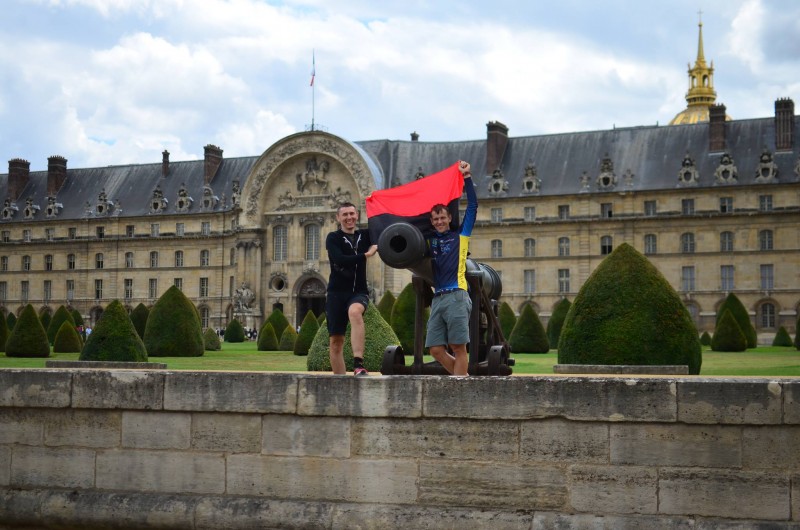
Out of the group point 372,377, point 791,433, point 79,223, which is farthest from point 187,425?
point 79,223

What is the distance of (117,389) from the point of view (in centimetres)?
916

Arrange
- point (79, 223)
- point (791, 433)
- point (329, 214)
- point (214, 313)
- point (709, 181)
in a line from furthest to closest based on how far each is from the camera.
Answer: point (79, 223), point (214, 313), point (329, 214), point (709, 181), point (791, 433)

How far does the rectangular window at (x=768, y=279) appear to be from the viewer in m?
52.1

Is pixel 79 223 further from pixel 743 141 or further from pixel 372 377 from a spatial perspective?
pixel 372 377

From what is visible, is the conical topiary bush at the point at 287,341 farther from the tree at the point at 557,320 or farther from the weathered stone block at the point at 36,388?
the weathered stone block at the point at 36,388

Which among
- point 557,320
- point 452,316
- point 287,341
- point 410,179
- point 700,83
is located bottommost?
point 287,341

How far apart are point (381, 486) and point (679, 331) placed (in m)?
8.95

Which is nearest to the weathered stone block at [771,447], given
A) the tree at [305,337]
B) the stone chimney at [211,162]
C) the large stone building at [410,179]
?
the tree at [305,337]

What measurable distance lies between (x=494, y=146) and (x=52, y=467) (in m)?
52.4

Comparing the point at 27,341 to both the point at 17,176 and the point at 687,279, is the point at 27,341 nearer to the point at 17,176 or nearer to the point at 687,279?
the point at 687,279

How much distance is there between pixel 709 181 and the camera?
53875mm

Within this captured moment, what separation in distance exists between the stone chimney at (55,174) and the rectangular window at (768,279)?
49301 mm

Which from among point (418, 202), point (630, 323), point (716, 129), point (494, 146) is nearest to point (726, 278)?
point (716, 129)

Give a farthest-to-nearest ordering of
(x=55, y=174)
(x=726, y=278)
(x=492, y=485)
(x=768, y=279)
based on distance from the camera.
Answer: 1. (x=55, y=174)
2. (x=726, y=278)
3. (x=768, y=279)
4. (x=492, y=485)
